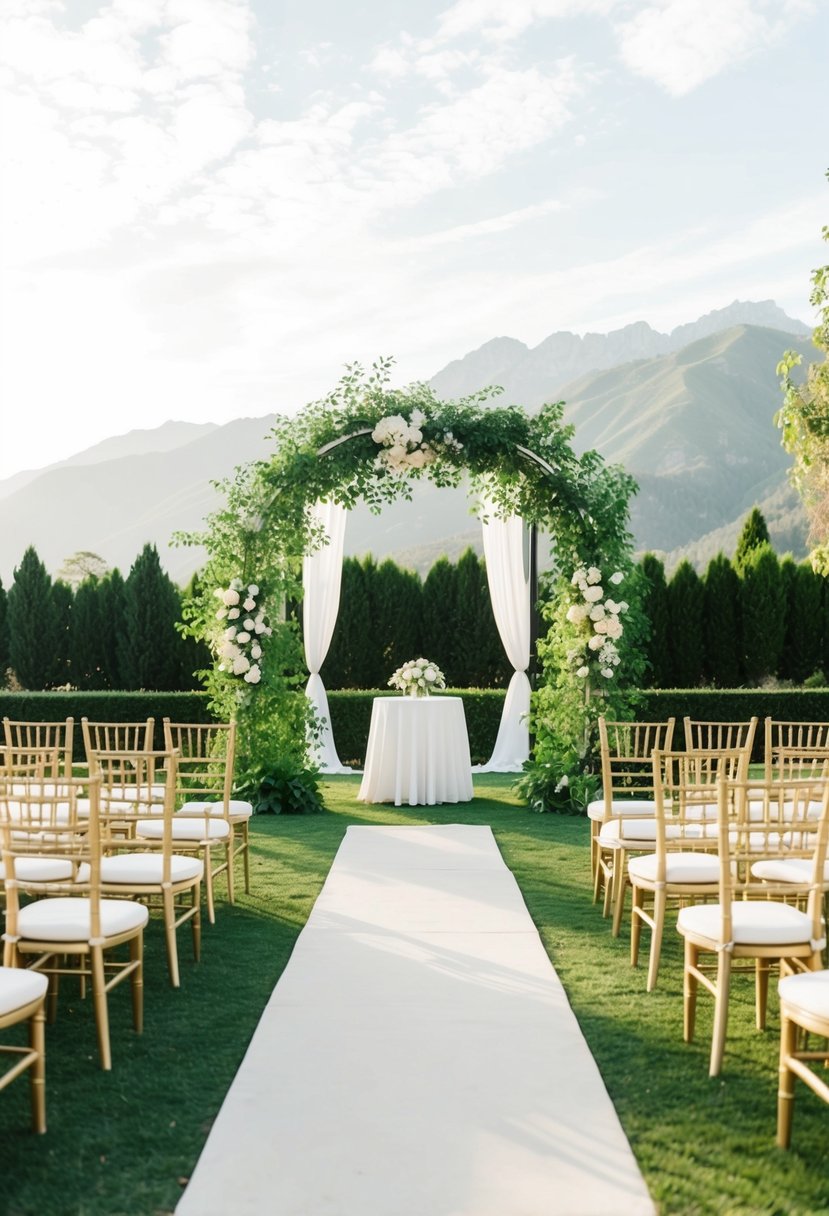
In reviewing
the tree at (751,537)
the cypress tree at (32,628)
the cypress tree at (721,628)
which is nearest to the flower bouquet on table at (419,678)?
the cypress tree at (721,628)

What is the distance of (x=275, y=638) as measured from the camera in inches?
336

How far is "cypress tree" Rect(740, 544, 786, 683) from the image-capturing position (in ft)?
44.7

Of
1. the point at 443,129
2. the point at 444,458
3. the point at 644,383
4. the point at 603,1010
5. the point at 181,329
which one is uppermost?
the point at 644,383

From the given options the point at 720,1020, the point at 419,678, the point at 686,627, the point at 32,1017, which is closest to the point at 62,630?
the point at 419,678

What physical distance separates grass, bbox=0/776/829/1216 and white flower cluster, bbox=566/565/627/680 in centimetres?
356

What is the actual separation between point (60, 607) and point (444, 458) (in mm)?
7183

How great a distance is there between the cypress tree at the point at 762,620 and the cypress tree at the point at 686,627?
0.62 meters

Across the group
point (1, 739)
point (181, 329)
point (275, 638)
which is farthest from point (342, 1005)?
point (181, 329)

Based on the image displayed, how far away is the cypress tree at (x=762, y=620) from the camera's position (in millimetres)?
13625

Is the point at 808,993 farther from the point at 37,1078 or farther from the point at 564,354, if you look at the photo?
the point at 564,354

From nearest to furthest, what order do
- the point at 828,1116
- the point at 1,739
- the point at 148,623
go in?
the point at 828,1116, the point at 1,739, the point at 148,623

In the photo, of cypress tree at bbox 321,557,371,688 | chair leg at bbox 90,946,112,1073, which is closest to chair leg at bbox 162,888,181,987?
chair leg at bbox 90,946,112,1073

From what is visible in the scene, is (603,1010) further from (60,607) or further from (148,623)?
(60,607)

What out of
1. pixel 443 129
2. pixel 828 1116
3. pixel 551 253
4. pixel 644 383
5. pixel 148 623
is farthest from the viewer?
pixel 644 383
